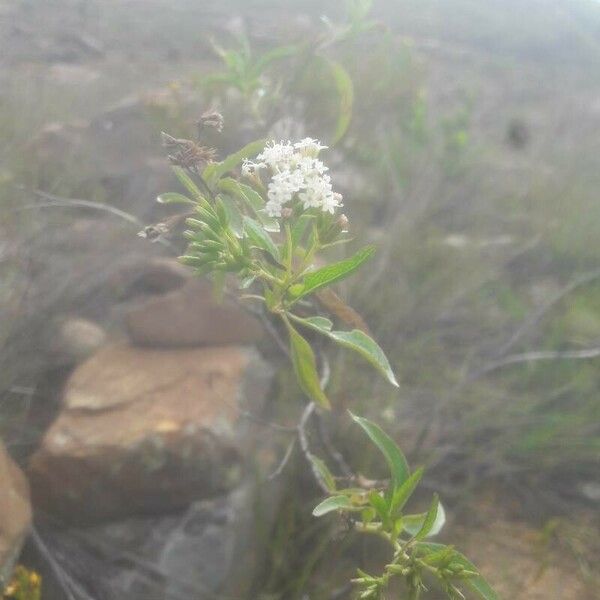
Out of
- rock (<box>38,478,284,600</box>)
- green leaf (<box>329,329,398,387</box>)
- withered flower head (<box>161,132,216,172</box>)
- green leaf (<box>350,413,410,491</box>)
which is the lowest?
rock (<box>38,478,284,600</box>)

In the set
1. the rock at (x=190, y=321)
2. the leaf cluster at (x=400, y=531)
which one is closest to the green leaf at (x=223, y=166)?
the leaf cluster at (x=400, y=531)

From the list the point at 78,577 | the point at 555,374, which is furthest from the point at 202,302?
the point at 555,374

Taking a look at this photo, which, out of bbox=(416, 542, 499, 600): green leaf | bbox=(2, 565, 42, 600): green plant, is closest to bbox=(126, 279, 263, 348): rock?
bbox=(2, 565, 42, 600): green plant

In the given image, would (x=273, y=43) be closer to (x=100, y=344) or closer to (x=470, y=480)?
(x=100, y=344)

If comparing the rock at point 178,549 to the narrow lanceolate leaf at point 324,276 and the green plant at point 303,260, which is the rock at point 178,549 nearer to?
the green plant at point 303,260

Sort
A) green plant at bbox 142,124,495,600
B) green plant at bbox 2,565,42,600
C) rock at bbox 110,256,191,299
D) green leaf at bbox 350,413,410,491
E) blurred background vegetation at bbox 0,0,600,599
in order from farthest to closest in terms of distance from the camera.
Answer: rock at bbox 110,256,191,299 < blurred background vegetation at bbox 0,0,600,599 < green plant at bbox 2,565,42,600 < green leaf at bbox 350,413,410,491 < green plant at bbox 142,124,495,600

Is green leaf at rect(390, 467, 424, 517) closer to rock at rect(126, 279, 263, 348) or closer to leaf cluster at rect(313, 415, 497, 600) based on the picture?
leaf cluster at rect(313, 415, 497, 600)
